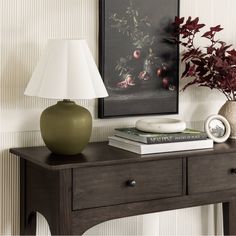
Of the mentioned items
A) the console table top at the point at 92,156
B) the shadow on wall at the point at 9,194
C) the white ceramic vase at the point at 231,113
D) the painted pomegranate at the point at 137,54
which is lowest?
the shadow on wall at the point at 9,194

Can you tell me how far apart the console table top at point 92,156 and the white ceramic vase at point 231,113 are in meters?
0.19

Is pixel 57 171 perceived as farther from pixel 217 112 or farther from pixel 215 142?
pixel 217 112

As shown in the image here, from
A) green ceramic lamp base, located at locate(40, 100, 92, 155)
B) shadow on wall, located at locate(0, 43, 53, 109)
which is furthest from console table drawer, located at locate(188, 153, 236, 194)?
shadow on wall, located at locate(0, 43, 53, 109)

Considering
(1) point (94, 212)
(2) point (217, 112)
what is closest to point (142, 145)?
(1) point (94, 212)

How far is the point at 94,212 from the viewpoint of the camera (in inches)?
82.1

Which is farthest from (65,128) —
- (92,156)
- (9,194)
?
(9,194)

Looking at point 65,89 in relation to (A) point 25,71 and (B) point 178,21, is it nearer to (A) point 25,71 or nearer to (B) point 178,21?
(A) point 25,71

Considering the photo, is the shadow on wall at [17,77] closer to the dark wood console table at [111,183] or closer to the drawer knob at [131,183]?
the dark wood console table at [111,183]

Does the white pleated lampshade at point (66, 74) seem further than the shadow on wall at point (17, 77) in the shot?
No

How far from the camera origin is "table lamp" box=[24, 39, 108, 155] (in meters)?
2.09

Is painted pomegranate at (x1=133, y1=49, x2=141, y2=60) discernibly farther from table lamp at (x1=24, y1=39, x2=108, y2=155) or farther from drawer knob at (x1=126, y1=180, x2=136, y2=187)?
drawer knob at (x1=126, y1=180, x2=136, y2=187)

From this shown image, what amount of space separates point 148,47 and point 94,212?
2.62ft

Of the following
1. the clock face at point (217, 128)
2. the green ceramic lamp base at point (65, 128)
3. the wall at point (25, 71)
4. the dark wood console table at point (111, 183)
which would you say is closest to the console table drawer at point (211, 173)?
the dark wood console table at point (111, 183)

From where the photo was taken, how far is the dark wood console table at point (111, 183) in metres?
2.03
